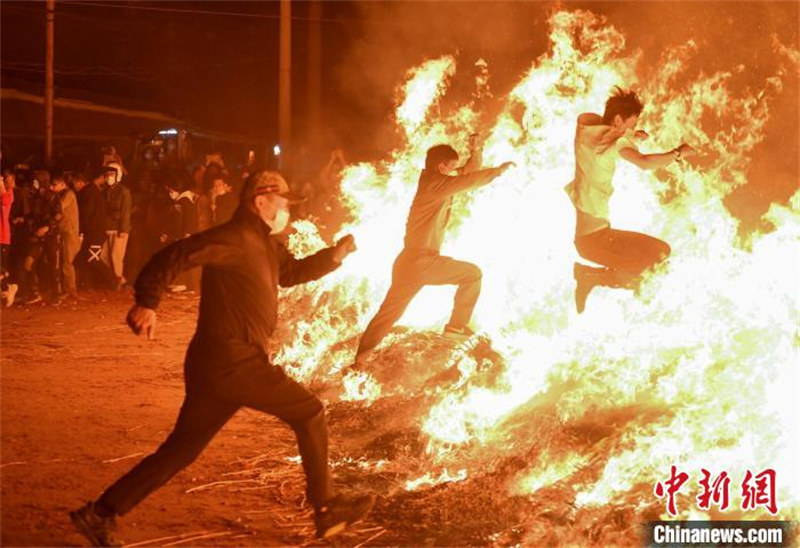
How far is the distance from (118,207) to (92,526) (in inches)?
435

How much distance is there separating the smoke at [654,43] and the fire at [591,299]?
71 centimetres

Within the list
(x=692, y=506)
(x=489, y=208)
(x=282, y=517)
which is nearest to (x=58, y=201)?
(x=489, y=208)

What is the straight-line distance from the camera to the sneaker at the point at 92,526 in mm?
5359

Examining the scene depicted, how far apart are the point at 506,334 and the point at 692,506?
10.1ft

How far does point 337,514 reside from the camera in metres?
5.62

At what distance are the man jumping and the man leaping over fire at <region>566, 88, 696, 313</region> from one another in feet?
11.1

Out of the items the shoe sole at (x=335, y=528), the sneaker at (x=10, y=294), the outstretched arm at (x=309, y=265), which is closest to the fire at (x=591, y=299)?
the shoe sole at (x=335, y=528)

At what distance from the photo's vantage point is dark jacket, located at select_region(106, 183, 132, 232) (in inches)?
621

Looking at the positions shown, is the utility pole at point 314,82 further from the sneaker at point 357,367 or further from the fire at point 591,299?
the sneaker at point 357,367

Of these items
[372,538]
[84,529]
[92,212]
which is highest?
[92,212]

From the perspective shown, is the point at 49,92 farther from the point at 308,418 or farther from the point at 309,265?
the point at 308,418

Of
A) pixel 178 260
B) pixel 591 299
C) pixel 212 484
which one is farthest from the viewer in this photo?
pixel 591 299

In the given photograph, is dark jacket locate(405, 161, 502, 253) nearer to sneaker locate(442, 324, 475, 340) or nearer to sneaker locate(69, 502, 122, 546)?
sneaker locate(442, 324, 475, 340)

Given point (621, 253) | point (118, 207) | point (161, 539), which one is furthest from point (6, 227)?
point (161, 539)
